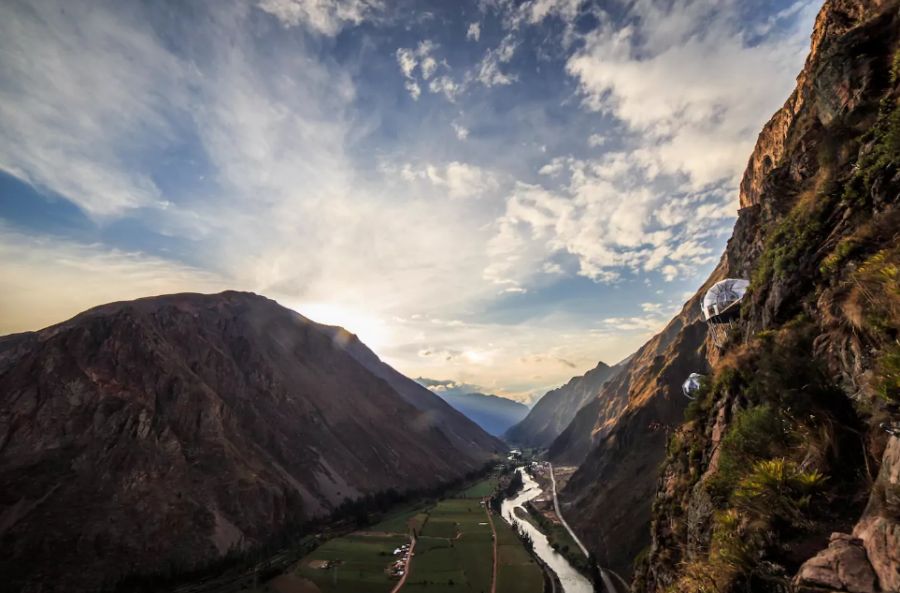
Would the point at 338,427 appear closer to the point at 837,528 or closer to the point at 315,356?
the point at 315,356

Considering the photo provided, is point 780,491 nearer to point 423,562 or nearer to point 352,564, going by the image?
point 352,564

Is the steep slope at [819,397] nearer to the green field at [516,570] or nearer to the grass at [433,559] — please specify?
the green field at [516,570]

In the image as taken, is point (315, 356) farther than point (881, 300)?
Yes

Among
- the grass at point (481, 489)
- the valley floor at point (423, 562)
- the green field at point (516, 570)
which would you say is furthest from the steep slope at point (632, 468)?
the grass at point (481, 489)

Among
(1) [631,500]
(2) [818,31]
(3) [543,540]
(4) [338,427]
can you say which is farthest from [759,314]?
(4) [338,427]

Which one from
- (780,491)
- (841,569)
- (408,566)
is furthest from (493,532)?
(841,569)
